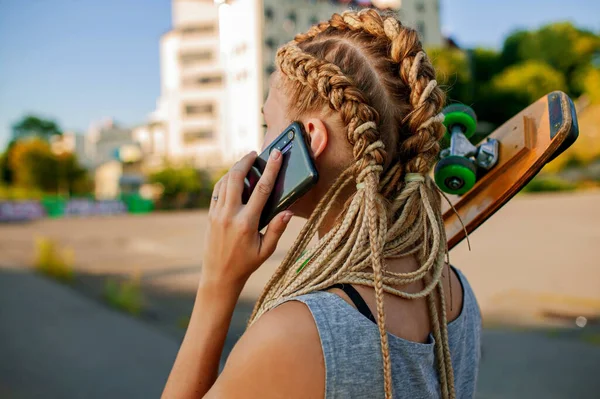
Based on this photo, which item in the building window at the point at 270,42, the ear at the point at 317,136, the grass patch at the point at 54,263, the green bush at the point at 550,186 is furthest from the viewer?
the building window at the point at 270,42

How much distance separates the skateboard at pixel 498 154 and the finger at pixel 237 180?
53cm

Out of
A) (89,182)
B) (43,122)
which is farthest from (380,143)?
(43,122)

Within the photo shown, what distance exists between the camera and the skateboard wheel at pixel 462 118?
1.47 metres

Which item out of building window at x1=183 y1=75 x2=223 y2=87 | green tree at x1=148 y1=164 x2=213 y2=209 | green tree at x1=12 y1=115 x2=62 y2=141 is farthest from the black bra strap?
green tree at x1=12 y1=115 x2=62 y2=141

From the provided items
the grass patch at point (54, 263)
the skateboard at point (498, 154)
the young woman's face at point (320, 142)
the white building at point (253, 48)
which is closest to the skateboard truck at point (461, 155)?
the skateboard at point (498, 154)

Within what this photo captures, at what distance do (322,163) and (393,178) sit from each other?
157 mm

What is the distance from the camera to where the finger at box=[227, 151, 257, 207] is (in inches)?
42.2

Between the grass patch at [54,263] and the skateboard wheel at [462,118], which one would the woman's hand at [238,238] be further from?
the grass patch at [54,263]

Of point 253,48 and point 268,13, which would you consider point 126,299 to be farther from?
point 268,13

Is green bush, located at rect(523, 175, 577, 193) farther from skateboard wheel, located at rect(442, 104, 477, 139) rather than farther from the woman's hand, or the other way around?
the woman's hand

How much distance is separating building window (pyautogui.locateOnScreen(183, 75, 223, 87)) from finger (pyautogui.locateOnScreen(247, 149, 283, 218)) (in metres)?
52.9

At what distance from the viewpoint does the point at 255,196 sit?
1051 millimetres

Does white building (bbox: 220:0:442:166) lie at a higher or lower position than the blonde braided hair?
higher

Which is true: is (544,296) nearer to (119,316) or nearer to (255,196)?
(119,316)
